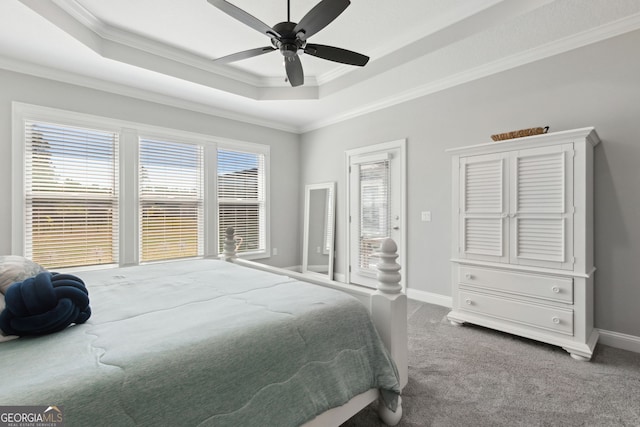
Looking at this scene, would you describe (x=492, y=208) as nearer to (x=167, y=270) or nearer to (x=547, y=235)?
(x=547, y=235)

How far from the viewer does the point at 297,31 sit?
197 cm

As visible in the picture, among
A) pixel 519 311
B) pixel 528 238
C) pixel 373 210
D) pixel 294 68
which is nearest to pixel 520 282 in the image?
pixel 519 311

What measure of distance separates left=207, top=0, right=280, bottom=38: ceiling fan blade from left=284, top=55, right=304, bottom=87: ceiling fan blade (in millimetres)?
245

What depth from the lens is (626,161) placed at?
97.5 inches

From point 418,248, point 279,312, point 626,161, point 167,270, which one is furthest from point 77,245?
point 626,161

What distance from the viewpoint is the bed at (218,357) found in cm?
85

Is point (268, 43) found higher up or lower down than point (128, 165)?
higher up

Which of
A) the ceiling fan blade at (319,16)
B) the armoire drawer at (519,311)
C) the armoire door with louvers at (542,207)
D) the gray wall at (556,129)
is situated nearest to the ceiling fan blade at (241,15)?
the ceiling fan blade at (319,16)

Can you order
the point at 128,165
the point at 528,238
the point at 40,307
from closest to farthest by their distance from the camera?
the point at 40,307, the point at 528,238, the point at 128,165

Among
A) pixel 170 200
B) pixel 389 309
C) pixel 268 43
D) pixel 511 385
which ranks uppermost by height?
pixel 268 43

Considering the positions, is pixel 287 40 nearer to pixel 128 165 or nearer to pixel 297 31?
pixel 297 31

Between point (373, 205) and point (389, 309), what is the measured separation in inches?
112

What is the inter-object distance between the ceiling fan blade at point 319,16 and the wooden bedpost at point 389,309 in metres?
1.38

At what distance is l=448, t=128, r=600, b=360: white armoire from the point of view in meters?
2.34
